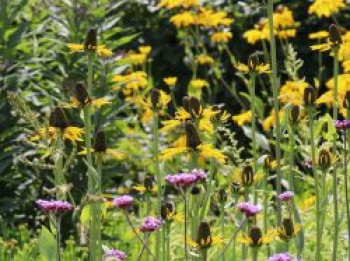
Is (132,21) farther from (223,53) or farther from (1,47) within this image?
(1,47)

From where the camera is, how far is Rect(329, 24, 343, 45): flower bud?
101 inches

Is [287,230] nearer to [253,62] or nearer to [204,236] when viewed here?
[204,236]

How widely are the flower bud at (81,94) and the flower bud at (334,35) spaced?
710mm

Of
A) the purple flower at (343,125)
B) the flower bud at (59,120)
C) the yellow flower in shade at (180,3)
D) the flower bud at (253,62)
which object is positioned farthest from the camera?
the yellow flower in shade at (180,3)

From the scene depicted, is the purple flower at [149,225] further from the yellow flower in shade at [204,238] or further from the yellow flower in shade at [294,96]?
the yellow flower in shade at [294,96]

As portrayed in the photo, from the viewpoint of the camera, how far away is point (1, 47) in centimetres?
434

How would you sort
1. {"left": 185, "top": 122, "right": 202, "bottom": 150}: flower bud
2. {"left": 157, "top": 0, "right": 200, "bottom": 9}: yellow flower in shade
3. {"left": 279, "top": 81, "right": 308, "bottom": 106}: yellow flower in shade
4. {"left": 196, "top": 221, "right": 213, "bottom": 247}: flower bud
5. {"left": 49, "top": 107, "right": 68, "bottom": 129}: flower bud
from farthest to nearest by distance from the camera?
{"left": 157, "top": 0, "right": 200, "bottom": 9}: yellow flower in shade → {"left": 279, "top": 81, "right": 308, "bottom": 106}: yellow flower in shade → {"left": 49, "top": 107, "right": 68, "bottom": 129}: flower bud → {"left": 185, "top": 122, "right": 202, "bottom": 150}: flower bud → {"left": 196, "top": 221, "right": 213, "bottom": 247}: flower bud

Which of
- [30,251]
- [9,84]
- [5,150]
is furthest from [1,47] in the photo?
[30,251]

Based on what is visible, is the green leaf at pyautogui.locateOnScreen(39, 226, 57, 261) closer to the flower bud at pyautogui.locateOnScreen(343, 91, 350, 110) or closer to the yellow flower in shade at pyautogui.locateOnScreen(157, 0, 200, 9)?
the flower bud at pyautogui.locateOnScreen(343, 91, 350, 110)

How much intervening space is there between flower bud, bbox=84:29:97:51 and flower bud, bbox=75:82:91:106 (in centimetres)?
16

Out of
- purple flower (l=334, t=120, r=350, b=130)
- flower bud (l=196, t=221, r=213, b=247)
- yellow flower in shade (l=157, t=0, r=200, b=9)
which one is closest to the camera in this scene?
flower bud (l=196, t=221, r=213, b=247)

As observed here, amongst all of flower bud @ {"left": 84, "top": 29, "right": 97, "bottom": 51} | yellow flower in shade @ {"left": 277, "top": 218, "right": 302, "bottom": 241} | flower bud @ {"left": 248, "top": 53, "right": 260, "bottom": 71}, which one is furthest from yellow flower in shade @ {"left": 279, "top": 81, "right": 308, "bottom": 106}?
flower bud @ {"left": 84, "top": 29, "right": 97, "bottom": 51}

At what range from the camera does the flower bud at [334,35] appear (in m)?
2.56

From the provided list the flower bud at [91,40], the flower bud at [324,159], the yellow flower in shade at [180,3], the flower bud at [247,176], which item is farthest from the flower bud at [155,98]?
the yellow flower in shade at [180,3]
